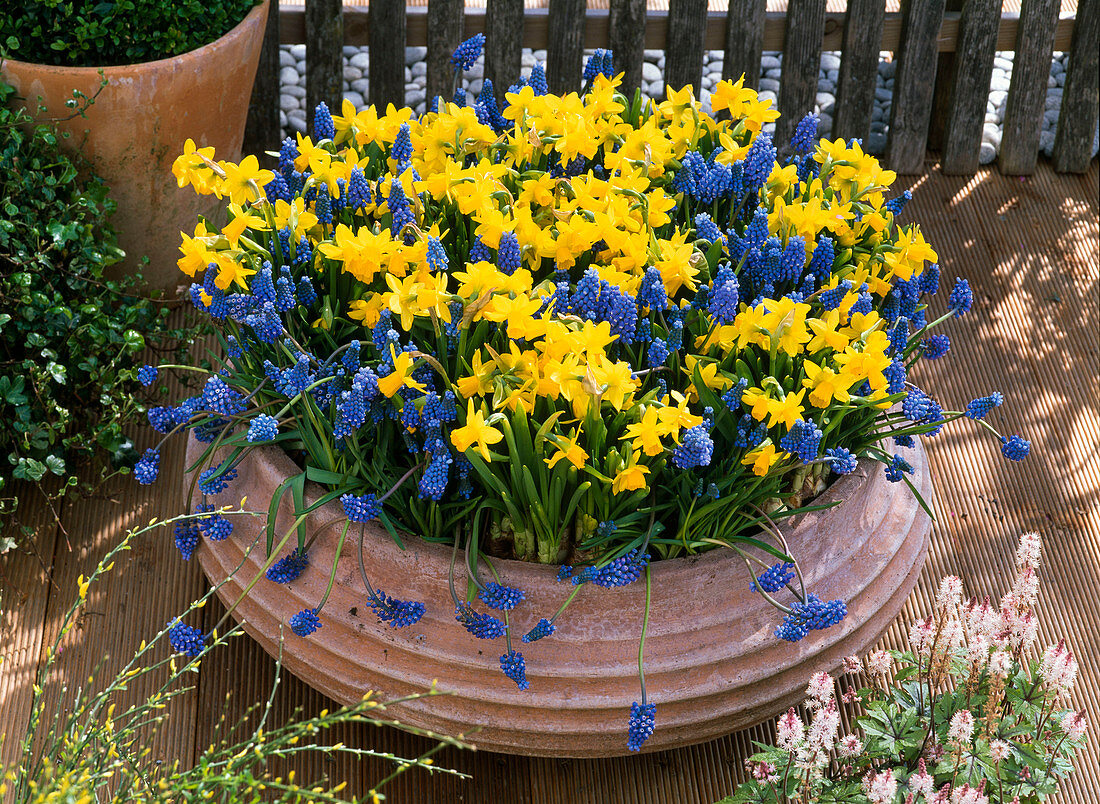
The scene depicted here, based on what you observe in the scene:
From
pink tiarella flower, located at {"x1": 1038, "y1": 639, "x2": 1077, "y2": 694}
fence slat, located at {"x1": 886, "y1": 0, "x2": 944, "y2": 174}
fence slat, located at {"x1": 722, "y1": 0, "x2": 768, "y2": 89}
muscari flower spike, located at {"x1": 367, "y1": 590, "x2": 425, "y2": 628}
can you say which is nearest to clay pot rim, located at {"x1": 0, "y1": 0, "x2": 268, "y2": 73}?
fence slat, located at {"x1": 722, "y1": 0, "x2": 768, "y2": 89}

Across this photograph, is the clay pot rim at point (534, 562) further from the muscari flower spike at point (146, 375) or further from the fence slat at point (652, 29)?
the fence slat at point (652, 29)

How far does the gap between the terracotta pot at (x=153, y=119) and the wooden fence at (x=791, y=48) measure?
1.61ft

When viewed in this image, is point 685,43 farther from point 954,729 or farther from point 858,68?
point 954,729

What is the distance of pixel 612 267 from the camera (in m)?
1.65

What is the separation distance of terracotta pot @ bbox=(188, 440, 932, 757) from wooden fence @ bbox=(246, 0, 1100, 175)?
170cm

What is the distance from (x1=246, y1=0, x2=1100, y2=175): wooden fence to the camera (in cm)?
304

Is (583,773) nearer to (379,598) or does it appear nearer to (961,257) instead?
(379,598)

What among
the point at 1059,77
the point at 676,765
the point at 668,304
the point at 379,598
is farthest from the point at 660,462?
the point at 1059,77

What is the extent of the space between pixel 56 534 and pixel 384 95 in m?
1.55

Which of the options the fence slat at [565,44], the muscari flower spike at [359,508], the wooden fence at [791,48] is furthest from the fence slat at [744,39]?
the muscari flower spike at [359,508]

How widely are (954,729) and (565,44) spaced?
7.30 ft

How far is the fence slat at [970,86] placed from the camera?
123 inches

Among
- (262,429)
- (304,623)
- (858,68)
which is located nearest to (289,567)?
(304,623)

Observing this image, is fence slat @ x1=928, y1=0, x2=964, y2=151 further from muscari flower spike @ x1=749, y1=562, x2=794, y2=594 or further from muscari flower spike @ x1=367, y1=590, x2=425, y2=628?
muscari flower spike @ x1=367, y1=590, x2=425, y2=628
